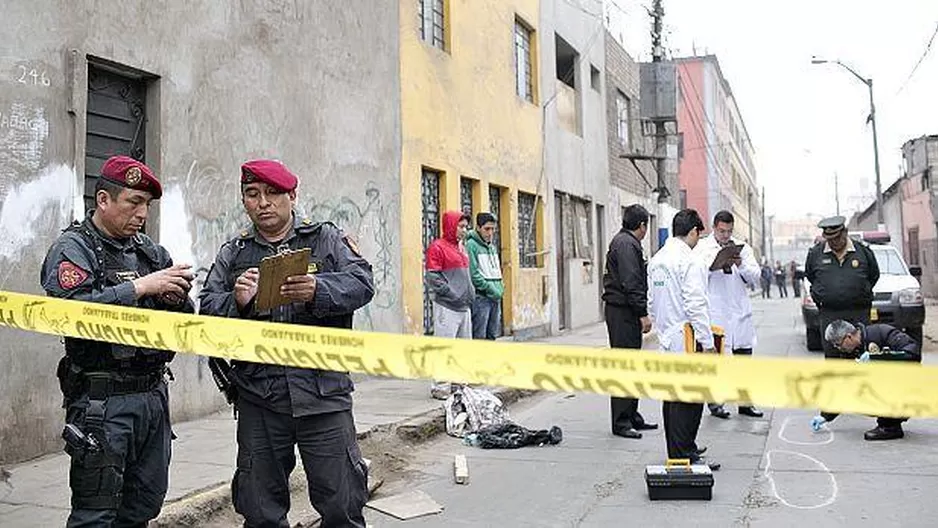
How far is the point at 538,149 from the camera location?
15.2 meters

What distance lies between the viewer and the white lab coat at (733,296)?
7.44 metres

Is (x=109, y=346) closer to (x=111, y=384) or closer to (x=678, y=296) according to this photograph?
(x=111, y=384)

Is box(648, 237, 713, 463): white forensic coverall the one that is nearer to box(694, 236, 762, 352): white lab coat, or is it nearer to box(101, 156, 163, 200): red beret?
box(694, 236, 762, 352): white lab coat

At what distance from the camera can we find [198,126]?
6.84 meters

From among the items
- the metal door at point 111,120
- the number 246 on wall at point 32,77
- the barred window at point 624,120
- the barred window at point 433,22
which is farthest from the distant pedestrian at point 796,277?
the number 246 on wall at point 32,77

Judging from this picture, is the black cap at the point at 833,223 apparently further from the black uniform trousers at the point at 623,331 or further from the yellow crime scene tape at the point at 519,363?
the yellow crime scene tape at the point at 519,363

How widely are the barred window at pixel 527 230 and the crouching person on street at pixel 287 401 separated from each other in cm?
1120

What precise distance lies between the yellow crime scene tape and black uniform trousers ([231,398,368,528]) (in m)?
0.42

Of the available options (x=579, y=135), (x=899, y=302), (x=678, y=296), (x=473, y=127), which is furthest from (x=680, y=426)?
(x=579, y=135)

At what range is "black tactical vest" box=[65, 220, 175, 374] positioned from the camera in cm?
297

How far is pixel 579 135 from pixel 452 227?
419 inches

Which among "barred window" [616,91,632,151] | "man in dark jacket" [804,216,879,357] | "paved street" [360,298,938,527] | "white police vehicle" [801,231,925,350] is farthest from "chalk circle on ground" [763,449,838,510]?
"barred window" [616,91,632,151]

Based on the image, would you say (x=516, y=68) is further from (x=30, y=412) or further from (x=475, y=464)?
(x=30, y=412)

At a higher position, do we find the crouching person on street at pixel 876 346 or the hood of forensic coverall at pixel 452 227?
the hood of forensic coverall at pixel 452 227
